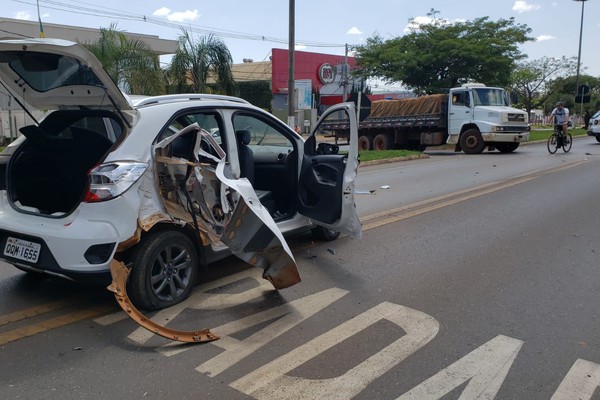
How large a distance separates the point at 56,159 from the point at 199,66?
16.9m

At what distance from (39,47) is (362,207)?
19.5 feet

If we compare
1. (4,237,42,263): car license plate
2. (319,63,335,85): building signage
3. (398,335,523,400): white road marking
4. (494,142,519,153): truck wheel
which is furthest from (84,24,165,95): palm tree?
(319,63,335,85): building signage

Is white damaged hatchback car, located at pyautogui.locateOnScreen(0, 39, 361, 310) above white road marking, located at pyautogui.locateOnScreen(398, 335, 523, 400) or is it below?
above

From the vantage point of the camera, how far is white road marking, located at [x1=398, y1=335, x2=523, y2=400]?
10.2 feet

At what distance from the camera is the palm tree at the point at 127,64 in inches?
723

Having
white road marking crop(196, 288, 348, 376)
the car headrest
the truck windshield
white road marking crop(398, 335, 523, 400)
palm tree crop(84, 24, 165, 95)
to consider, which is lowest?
white road marking crop(398, 335, 523, 400)

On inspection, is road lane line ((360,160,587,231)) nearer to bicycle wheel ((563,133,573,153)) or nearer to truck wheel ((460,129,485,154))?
truck wheel ((460,129,485,154))

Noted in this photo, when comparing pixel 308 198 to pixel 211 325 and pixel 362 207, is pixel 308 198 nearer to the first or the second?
pixel 211 325

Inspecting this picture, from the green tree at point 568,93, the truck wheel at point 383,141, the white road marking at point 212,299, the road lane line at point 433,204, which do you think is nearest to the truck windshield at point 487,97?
the truck wheel at point 383,141

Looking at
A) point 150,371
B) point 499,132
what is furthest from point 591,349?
point 499,132

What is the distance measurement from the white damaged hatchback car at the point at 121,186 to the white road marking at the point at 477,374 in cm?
152

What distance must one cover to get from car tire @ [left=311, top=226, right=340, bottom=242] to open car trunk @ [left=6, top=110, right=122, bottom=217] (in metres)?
2.64

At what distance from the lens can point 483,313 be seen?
14.1 ft

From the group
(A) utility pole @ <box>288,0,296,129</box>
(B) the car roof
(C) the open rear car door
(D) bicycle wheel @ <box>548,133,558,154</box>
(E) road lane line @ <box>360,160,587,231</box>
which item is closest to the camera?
(B) the car roof
